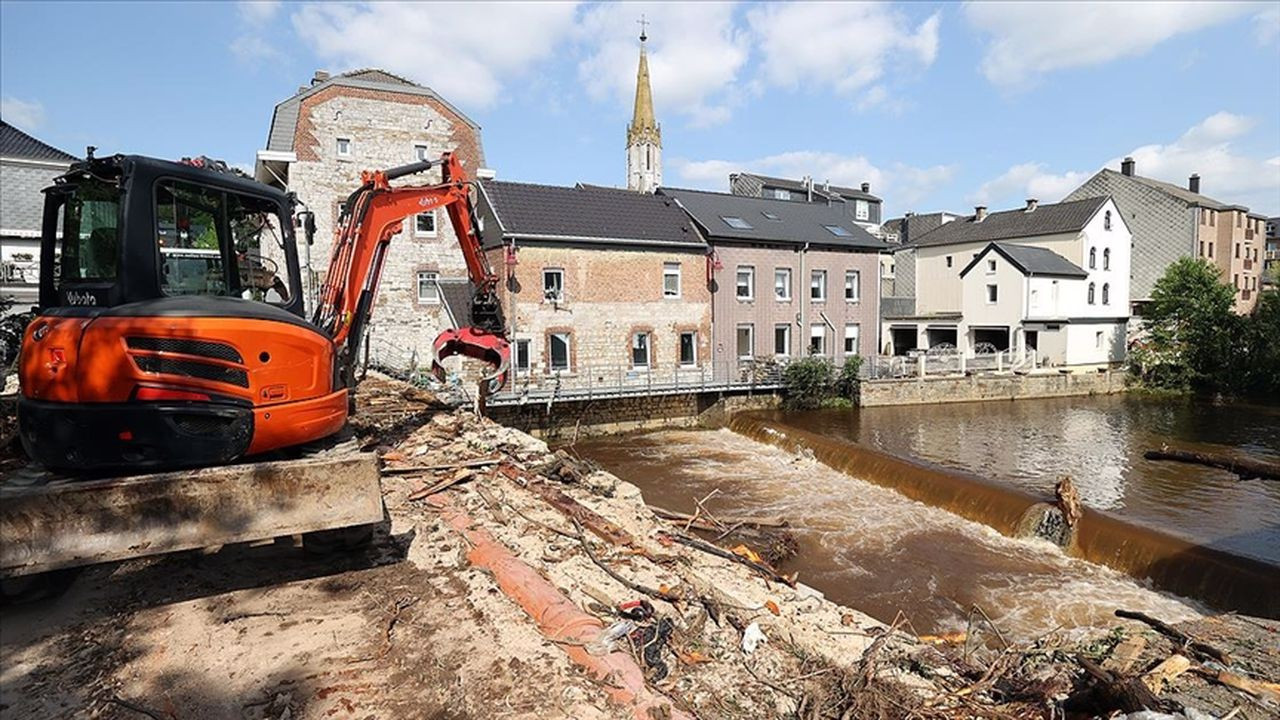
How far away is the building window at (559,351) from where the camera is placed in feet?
79.4

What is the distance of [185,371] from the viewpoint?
453 centimetres

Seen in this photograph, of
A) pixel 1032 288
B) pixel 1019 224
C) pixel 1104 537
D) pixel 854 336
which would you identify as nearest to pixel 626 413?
pixel 854 336

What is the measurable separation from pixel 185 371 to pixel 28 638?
227cm

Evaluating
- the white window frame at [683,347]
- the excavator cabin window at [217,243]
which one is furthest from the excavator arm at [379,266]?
the white window frame at [683,347]

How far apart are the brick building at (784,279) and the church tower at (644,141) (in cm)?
2230

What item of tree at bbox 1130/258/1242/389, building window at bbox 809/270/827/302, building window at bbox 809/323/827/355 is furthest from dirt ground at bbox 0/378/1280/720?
tree at bbox 1130/258/1242/389

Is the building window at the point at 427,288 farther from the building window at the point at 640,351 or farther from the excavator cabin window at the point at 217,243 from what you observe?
the excavator cabin window at the point at 217,243

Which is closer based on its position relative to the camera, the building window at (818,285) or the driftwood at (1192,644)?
the driftwood at (1192,644)

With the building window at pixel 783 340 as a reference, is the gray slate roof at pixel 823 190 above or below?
above

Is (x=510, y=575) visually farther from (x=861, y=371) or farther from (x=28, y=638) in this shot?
(x=861, y=371)

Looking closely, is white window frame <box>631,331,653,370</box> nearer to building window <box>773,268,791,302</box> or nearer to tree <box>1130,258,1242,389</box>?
building window <box>773,268,791,302</box>

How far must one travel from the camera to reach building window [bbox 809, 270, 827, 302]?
28.9 metres

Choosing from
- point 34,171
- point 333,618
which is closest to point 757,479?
point 333,618

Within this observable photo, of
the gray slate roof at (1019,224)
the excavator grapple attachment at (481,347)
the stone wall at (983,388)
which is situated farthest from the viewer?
the gray slate roof at (1019,224)
